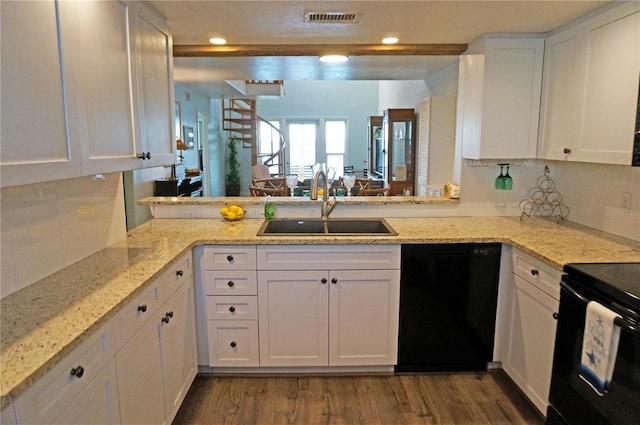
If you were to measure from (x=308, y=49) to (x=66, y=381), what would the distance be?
2655 mm

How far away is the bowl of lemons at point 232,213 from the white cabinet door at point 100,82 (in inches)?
39.2

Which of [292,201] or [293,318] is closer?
[293,318]

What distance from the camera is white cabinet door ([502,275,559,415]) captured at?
2141mm

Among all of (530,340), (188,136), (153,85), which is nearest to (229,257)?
(153,85)

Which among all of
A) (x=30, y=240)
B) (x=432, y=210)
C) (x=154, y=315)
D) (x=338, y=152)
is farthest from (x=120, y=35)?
(x=338, y=152)

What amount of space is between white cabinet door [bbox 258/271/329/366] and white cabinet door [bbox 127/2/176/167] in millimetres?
929

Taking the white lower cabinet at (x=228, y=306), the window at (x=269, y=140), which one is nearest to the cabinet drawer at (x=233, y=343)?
the white lower cabinet at (x=228, y=306)

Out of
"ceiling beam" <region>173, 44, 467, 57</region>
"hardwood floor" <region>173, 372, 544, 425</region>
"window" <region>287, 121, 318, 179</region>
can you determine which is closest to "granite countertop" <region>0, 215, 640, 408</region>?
"hardwood floor" <region>173, 372, 544, 425</region>

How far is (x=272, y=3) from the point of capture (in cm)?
226

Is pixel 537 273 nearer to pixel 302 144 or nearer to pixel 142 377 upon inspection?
pixel 142 377

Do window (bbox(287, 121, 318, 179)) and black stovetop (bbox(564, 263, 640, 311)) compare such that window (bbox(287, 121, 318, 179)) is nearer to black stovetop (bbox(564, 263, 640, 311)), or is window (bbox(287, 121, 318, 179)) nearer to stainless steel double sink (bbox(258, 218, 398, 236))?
stainless steel double sink (bbox(258, 218, 398, 236))

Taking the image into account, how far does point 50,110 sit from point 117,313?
0.72m

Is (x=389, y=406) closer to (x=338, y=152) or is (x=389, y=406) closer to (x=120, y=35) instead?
(x=120, y=35)

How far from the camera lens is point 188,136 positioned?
6957mm
